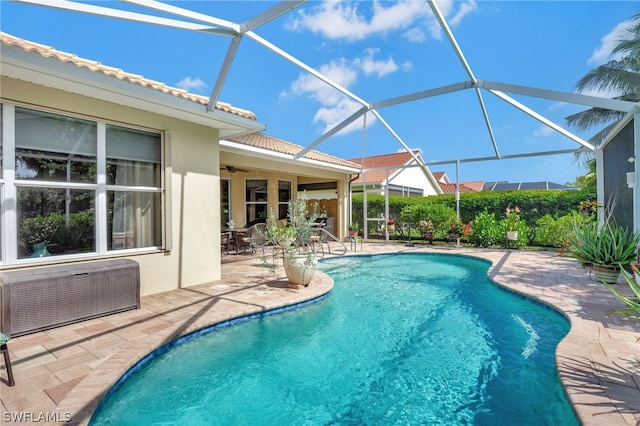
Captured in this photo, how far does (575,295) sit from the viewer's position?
6.25 meters

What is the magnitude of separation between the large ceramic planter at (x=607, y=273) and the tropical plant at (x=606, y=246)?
0.10m

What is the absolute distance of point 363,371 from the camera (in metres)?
4.00

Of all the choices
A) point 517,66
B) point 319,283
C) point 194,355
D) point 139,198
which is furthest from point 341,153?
point 194,355

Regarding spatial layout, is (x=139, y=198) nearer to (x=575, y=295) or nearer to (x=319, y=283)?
(x=319, y=283)

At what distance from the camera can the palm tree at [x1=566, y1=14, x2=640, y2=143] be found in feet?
48.7

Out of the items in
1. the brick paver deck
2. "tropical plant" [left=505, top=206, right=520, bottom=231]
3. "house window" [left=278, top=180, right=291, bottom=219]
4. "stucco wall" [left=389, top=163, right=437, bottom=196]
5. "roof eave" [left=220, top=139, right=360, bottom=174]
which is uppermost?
"stucco wall" [left=389, top=163, right=437, bottom=196]

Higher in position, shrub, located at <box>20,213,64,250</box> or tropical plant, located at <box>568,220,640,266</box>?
shrub, located at <box>20,213,64,250</box>

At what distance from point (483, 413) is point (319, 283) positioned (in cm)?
466

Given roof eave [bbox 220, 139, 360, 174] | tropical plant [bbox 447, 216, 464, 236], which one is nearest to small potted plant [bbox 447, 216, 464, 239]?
tropical plant [bbox 447, 216, 464, 236]

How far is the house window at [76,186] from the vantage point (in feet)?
15.5

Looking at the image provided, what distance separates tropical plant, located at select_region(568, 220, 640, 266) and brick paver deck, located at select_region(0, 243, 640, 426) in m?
0.66

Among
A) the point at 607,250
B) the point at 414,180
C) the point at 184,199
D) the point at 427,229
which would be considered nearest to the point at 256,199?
the point at 184,199

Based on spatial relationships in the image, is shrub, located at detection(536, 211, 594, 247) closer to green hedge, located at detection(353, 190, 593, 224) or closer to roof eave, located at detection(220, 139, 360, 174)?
green hedge, located at detection(353, 190, 593, 224)

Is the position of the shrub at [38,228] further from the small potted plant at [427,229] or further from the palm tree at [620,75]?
the palm tree at [620,75]
